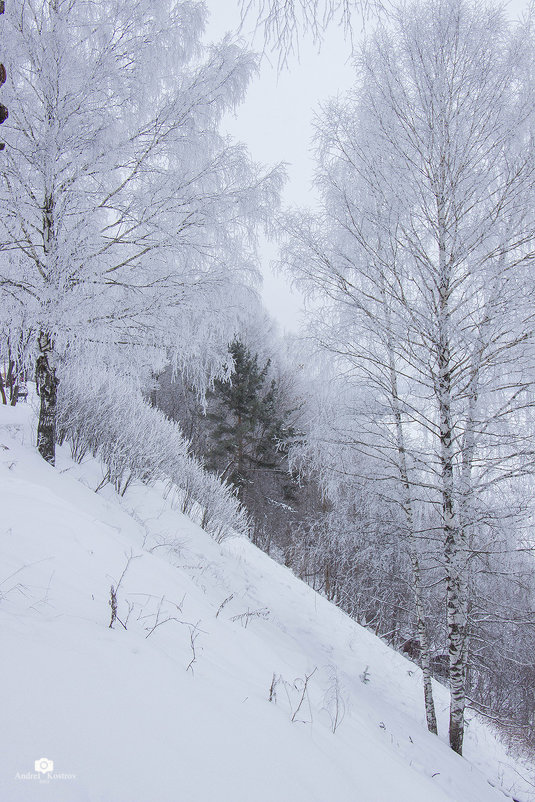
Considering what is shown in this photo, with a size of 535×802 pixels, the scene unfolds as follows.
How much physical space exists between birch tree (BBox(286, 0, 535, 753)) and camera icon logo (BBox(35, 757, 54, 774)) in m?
3.42

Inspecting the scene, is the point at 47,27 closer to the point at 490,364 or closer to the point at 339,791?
the point at 490,364

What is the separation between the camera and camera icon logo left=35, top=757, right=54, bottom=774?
1.11m

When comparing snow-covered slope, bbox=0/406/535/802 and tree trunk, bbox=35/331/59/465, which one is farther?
tree trunk, bbox=35/331/59/465

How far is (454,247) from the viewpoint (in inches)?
153

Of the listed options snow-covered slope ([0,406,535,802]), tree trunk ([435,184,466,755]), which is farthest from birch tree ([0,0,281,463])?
tree trunk ([435,184,466,755])

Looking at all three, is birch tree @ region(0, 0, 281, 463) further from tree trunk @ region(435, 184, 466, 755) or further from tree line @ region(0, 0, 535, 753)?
tree trunk @ region(435, 184, 466, 755)

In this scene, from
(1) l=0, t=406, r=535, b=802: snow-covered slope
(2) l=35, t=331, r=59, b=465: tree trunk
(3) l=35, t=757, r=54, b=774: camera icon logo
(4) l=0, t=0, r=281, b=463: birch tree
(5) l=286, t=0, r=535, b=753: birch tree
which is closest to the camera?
(3) l=35, t=757, r=54, b=774: camera icon logo

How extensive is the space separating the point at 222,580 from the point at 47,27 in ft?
23.7

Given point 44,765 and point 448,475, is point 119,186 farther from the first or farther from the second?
point 44,765

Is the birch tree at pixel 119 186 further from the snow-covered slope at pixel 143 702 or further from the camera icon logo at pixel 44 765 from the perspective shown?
the camera icon logo at pixel 44 765

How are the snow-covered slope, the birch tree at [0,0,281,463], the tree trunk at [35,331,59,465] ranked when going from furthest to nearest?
the tree trunk at [35,331,59,465], the birch tree at [0,0,281,463], the snow-covered slope

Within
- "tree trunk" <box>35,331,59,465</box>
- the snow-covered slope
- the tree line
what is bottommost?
the snow-covered slope

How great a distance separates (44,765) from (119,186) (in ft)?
17.7

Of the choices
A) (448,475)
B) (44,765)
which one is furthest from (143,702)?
(448,475)
